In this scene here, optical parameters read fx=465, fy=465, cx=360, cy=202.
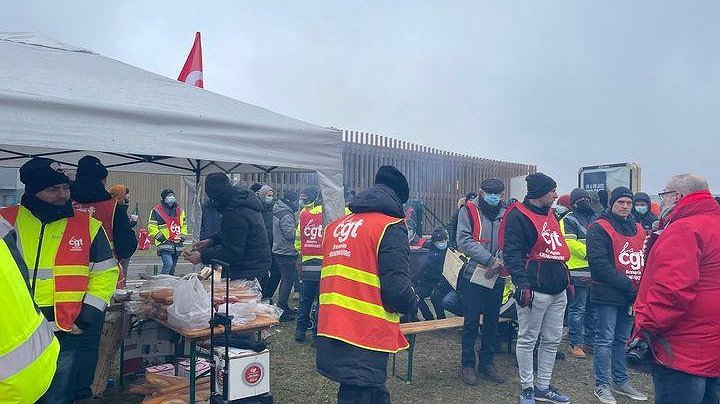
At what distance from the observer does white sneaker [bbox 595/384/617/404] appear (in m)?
4.55

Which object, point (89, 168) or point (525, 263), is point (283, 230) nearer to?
point (89, 168)

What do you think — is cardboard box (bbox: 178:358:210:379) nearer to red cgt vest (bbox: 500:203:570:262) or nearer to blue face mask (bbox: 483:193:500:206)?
red cgt vest (bbox: 500:203:570:262)

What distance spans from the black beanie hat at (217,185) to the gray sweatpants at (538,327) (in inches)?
116

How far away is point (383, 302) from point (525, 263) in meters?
1.98

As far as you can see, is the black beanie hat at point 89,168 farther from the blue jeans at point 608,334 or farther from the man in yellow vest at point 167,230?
the man in yellow vest at point 167,230

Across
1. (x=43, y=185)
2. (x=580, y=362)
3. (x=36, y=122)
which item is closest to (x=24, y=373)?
(x=36, y=122)

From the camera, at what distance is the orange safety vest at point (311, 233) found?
6.25m

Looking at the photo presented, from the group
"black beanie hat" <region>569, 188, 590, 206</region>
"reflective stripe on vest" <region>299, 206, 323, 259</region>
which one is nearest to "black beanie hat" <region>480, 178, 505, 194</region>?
"black beanie hat" <region>569, 188, 590, 206</region>

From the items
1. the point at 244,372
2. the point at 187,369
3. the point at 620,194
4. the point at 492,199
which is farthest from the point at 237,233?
the point at 620,194

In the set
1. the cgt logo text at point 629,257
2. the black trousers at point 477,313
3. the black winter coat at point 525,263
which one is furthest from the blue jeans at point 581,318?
the black winter coat at point 525,263

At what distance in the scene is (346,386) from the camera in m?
2.93

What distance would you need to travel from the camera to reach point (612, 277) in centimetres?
440

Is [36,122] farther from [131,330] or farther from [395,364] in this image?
[395,364]

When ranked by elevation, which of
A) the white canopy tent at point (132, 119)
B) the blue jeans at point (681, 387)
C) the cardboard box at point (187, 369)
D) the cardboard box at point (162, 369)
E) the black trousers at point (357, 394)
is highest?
the white canopy tent at point (132, 119)
